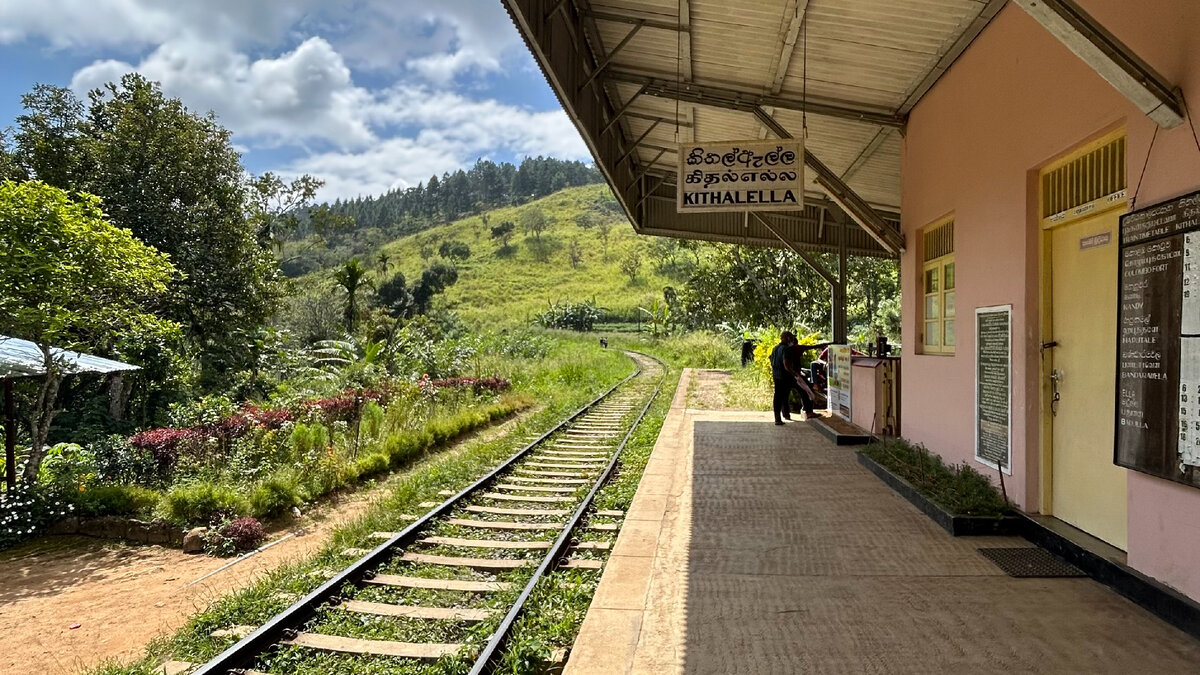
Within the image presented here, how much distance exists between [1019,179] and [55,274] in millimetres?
10756

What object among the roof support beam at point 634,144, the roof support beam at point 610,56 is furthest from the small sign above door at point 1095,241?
the roof support beam at point 634,144

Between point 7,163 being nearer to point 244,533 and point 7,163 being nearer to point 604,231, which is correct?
point 244,533

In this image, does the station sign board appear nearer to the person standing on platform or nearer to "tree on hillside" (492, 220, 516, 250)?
the person standing on platform

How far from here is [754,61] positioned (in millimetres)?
7488

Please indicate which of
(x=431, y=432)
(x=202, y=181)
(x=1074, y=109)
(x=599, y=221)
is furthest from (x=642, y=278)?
(x=1074, y=109)

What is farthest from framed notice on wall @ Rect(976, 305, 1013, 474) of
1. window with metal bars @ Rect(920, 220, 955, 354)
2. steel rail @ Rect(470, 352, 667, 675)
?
steel rail @ Rect(470, 352, 667, 675)

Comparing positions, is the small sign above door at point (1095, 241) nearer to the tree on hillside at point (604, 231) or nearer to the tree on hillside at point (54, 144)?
the tree on hillside at point (54, 144)

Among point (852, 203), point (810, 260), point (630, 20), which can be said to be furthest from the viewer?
point (810, 260)

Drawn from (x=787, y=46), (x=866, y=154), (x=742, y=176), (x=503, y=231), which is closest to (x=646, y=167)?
(x=866, y=154)

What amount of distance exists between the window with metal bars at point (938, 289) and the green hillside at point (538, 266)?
38775 millimetres

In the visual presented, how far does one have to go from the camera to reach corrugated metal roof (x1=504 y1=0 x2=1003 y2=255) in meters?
6.13

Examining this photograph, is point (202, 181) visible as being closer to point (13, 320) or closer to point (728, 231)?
point (13, 320)

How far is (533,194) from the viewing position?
518ft

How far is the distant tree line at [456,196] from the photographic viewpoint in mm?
139875
